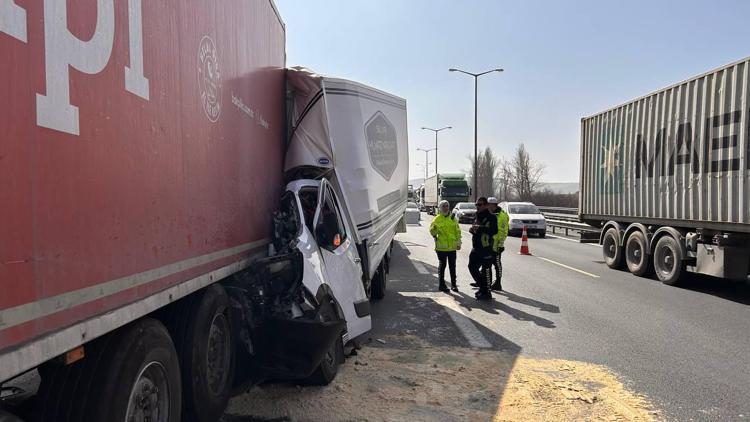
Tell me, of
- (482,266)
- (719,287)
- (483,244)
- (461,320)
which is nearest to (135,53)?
(461,320)

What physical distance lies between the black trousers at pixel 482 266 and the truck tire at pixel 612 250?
500 cm

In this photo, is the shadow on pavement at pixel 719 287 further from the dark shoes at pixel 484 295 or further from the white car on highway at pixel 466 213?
the white car on highway at pixel 466 213

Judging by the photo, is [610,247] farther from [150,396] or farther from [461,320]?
[150,396]

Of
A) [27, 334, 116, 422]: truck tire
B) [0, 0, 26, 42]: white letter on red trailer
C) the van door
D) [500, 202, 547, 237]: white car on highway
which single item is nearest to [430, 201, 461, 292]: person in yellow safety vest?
the van door

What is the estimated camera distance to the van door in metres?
4.53

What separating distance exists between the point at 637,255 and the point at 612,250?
1.23 m

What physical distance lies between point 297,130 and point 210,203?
257 centimetres

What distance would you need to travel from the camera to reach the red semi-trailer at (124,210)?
1.72m

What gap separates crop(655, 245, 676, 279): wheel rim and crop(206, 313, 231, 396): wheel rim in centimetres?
925

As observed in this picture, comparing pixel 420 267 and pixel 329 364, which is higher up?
pixel 329 364

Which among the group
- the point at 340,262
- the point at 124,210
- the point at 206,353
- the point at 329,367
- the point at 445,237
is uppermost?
the point at 124,210

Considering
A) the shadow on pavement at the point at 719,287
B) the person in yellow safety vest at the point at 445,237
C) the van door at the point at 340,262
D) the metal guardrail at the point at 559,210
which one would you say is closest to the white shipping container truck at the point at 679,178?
the shadow on pavement at the point at 719,287

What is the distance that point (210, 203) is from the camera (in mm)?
3531

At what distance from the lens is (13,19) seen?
1.67m
